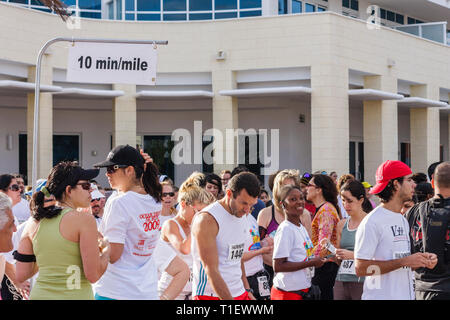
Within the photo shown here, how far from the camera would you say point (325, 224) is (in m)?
6.98

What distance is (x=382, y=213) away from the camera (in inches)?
187

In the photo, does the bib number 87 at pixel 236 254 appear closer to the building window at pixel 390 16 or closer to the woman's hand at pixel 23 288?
the woman's hand at pixel 23 288

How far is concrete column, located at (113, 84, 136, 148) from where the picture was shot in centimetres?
2135

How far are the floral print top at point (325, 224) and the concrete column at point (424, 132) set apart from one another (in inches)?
771

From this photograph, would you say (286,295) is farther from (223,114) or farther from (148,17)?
(148,17)

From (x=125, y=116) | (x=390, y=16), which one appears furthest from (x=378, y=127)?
(x=125, y=116)

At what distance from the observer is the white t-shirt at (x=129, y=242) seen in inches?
177

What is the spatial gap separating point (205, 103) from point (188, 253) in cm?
1756

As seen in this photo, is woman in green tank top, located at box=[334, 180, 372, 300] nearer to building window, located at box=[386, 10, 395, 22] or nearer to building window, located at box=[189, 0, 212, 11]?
building window, located at box=[189, 0, 212, 11]

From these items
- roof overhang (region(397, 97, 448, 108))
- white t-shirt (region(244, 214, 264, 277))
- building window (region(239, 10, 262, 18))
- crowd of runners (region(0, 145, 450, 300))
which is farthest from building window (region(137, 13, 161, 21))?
crowd of runners (region(0, 145, 450, 300))

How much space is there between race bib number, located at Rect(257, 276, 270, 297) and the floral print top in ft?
2.34

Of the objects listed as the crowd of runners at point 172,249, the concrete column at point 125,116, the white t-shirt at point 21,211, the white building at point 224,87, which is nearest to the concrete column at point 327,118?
the white building at point 224,87

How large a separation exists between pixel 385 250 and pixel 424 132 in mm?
22328
